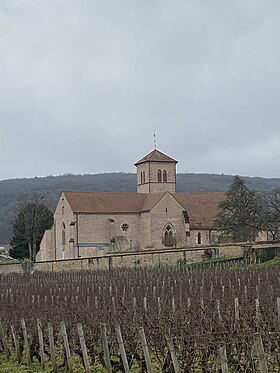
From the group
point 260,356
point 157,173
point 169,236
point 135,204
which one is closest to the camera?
point 260,356

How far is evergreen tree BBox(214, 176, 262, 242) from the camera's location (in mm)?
51781

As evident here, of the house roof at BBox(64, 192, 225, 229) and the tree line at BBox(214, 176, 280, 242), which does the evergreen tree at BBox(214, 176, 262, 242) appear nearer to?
the tree line at BBox(214, 176, 280, 242)

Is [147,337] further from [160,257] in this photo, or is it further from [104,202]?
[104,202]

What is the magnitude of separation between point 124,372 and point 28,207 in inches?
2143

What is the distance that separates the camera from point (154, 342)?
10.3m

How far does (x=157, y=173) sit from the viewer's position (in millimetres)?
65438

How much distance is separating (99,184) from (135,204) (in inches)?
2743

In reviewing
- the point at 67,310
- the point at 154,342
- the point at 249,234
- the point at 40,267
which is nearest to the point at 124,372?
the point at 154,342

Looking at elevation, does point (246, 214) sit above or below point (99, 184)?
below

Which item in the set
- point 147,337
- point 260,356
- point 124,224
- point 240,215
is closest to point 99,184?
point 124,224

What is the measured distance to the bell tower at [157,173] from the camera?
213 ft

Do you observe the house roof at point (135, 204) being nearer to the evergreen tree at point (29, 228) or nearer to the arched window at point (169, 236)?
the arched window at point (169, 236)

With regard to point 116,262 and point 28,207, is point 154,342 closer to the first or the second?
point 116,262

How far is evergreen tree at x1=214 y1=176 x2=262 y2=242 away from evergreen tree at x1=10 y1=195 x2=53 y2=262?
1795 cm
